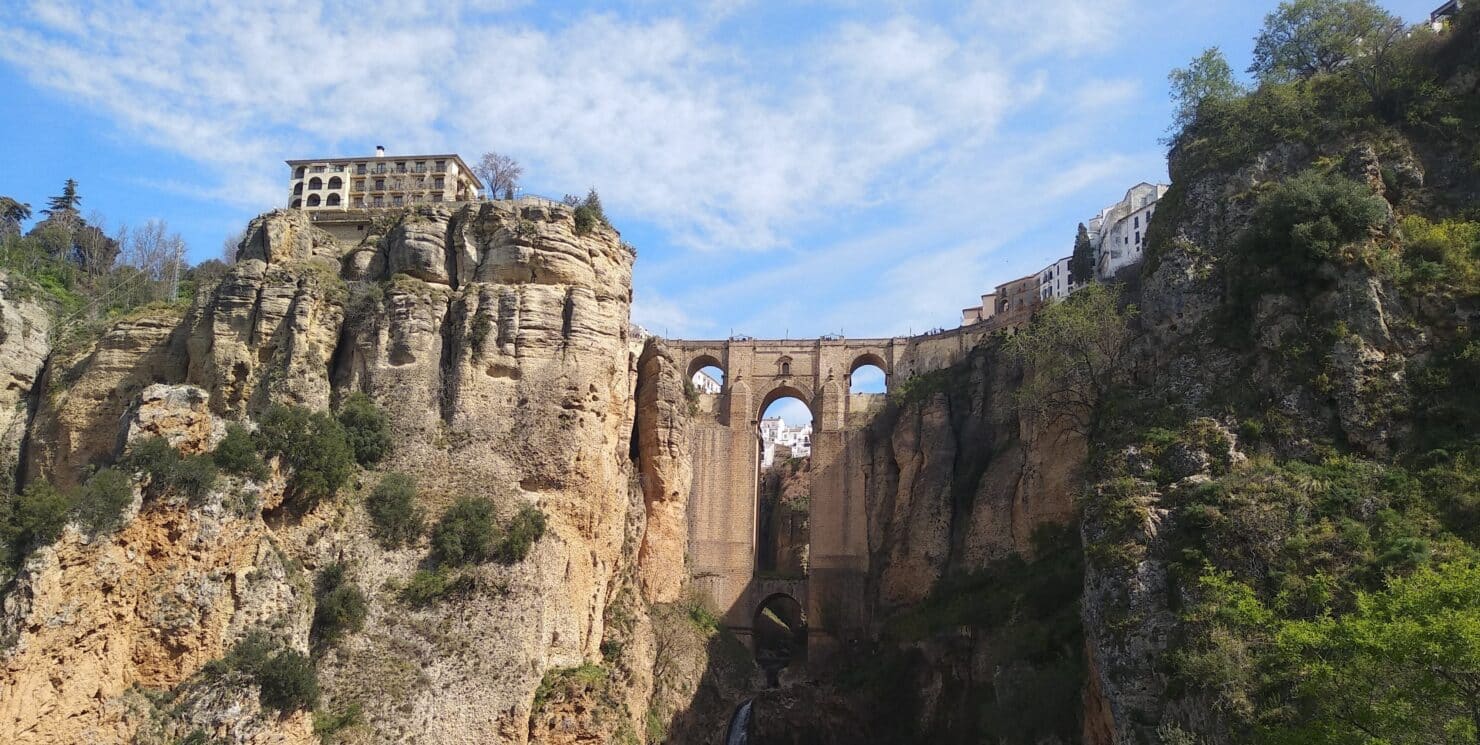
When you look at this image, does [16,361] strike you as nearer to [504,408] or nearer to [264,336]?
[264,336]

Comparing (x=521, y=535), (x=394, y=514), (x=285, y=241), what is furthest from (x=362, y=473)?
(x=285, y=241)

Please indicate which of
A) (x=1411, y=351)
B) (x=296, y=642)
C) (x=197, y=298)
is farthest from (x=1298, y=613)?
(x=197, y=298)

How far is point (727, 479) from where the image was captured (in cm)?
6125

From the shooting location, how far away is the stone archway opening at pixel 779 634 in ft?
196

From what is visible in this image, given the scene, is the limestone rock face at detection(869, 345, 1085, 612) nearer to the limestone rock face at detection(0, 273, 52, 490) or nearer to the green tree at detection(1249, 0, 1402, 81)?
the green tree at detection(1249, 0, 1402, 81)

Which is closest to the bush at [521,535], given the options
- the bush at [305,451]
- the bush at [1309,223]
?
the bush at [305,451]

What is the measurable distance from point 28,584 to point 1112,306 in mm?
30691

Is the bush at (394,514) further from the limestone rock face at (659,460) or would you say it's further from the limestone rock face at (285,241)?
the limestone rock face at (659,460)

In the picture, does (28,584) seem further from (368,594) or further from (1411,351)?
(1411,351)

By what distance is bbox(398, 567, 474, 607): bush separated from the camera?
33.9 m

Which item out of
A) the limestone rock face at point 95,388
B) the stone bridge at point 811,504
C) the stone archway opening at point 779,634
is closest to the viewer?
the limestone rock face at point 95,388

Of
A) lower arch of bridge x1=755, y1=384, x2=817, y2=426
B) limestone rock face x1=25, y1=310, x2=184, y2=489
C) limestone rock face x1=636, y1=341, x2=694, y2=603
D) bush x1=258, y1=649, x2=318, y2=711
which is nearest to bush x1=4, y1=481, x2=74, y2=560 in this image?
bush x1=258, y1=649, x2=318, y2=711

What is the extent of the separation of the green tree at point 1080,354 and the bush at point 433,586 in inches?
707

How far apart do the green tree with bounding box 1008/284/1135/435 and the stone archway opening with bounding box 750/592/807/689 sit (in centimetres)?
2020
